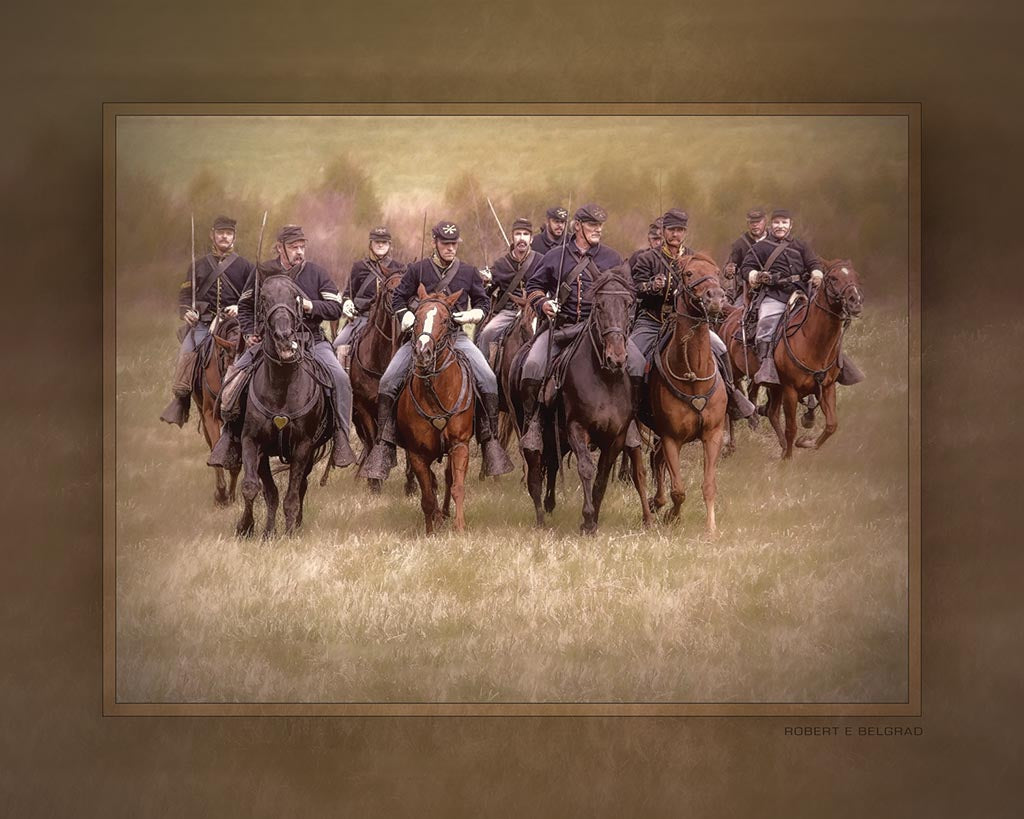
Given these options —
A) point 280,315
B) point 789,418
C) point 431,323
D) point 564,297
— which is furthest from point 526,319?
point 789,418

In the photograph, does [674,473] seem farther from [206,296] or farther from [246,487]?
[206,296]

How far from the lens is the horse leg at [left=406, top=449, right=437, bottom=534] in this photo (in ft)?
20.7

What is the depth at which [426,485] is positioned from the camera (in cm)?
633

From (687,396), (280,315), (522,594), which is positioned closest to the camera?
(280,315)

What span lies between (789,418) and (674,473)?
27.1 inches

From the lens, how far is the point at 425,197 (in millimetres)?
6270

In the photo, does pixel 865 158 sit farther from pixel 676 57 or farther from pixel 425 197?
pixel 425 197

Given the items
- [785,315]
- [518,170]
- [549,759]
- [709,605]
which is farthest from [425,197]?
[549,759]

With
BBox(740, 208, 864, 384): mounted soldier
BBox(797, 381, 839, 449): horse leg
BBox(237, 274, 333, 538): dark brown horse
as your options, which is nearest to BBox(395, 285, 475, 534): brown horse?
BBox(237, 274, 333, 538): dark brown horse

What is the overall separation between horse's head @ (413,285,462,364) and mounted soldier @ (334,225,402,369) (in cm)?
23

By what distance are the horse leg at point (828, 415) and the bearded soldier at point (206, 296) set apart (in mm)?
3145

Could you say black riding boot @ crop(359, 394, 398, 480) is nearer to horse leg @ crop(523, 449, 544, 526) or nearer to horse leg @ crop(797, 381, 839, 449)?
horse leg @ crop(523, 449, 544, 526)

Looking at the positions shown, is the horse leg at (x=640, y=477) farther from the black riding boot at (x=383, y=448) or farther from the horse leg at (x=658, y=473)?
the black riding boot at (x=383, y=448)
